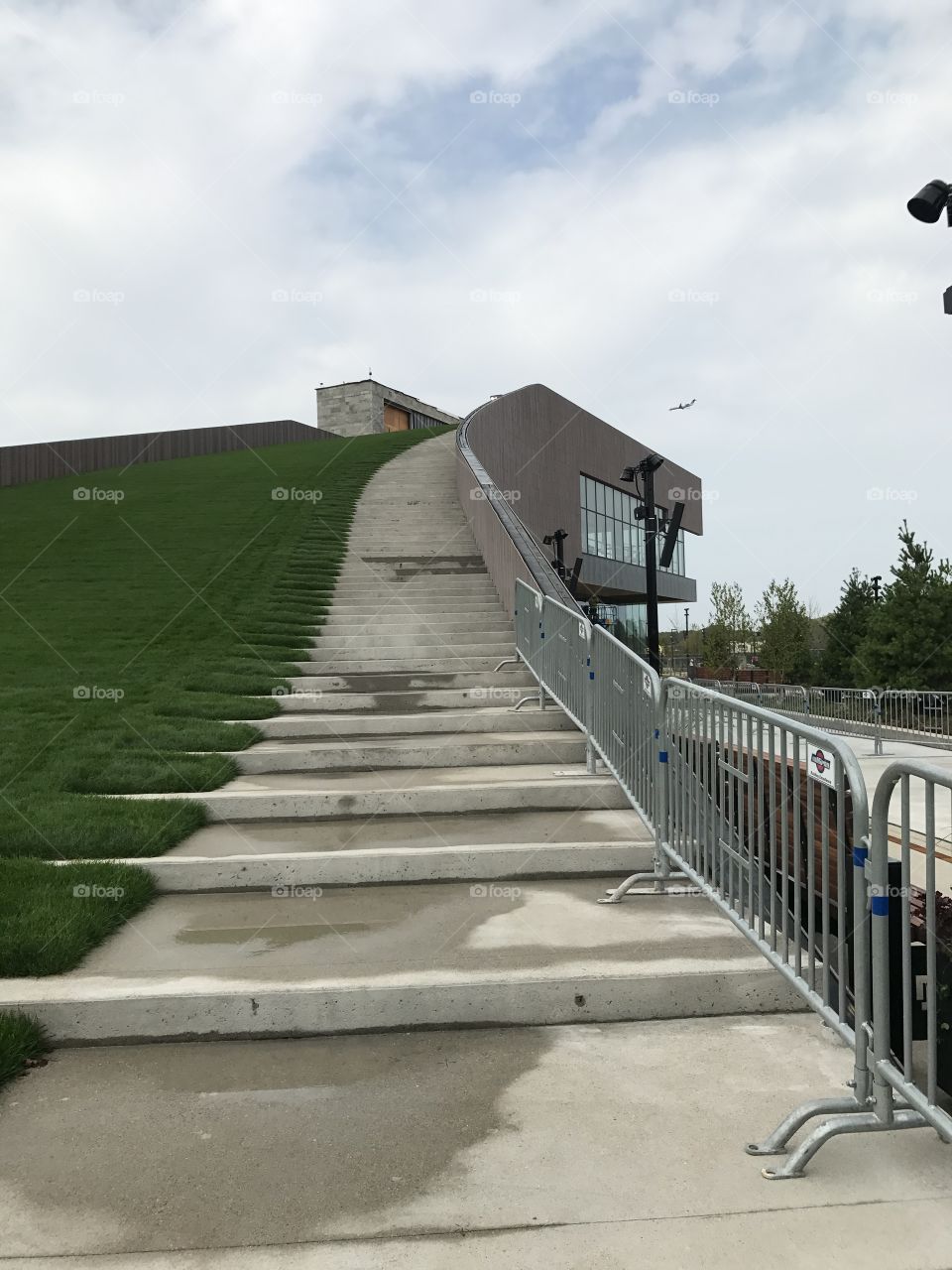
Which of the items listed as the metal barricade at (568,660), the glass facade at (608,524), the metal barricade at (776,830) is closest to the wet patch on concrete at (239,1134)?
the metal barricade at (776,830)

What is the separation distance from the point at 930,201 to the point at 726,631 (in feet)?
181

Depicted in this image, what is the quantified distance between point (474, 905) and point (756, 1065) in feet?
5.57

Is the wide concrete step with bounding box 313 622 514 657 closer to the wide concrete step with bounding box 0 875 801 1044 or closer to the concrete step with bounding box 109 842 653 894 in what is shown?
the concrete step with bounding box 109 842 653 894

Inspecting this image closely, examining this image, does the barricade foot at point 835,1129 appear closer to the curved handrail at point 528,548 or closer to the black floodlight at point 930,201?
the curved handrail at point 528,548

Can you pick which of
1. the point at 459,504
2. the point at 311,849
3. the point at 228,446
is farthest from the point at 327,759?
the point at 228,446

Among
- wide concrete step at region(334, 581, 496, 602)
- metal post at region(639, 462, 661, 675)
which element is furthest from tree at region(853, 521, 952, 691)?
wide concrete step at region(334, 581, 496, 602)

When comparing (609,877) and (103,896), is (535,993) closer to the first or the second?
(609,877)

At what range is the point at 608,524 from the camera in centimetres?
4531

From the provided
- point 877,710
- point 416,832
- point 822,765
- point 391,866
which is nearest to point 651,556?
point 416,832

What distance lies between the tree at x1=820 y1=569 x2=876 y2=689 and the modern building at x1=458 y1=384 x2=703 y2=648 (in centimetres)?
863

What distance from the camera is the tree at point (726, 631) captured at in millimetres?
61188
